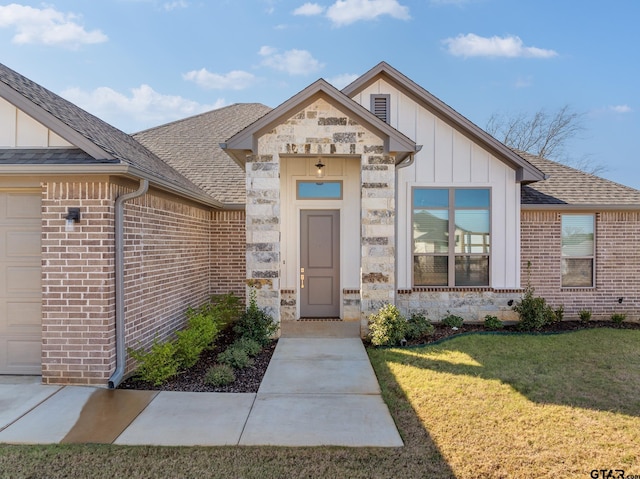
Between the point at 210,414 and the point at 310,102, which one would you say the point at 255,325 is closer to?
the point at 210,414

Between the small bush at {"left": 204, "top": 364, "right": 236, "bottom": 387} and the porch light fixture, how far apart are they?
100 inches

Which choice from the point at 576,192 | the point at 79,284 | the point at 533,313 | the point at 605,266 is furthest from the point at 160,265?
the point at 605,266

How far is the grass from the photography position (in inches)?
124

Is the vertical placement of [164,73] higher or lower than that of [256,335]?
higher

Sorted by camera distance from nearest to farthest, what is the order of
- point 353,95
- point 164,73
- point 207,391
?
point 207,391 → point 353,95 → point 164,73

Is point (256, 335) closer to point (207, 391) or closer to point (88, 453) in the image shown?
point (207, 391)

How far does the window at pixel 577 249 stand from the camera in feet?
29.7

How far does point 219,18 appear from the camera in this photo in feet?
34.9

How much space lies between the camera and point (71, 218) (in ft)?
15.7

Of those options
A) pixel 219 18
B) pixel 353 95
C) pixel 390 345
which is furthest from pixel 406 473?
pixel 219 18

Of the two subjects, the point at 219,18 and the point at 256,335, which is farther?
the point at 219,18

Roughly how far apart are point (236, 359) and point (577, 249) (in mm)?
8196

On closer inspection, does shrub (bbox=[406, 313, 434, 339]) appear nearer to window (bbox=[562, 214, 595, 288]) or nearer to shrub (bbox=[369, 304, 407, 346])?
shrub (bbox=[369, 304, 407, 346])

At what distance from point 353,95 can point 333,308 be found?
4.78 metres
